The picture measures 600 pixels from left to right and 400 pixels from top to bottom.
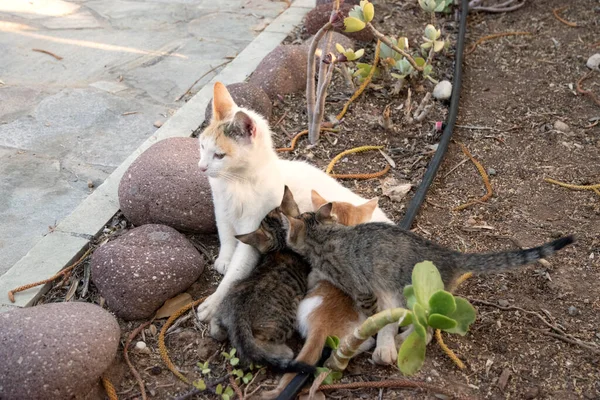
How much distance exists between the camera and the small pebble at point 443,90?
16.0 ft

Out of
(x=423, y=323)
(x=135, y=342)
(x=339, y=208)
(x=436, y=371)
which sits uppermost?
(x=423, y=323)

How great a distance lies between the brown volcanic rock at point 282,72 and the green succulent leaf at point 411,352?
3106mm

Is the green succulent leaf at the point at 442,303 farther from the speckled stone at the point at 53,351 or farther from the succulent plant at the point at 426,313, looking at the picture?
the speckled stone at the point at 53,351

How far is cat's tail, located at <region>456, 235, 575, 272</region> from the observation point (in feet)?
8.47

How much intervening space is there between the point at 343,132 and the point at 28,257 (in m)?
2.32

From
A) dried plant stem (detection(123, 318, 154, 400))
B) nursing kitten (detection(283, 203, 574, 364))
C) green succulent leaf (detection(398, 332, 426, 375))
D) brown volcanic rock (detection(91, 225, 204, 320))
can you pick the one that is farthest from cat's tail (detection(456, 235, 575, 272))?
dried plant stem (detection(123, 318, 154, 400))

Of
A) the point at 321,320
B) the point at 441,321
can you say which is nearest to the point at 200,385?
the point at 321,320

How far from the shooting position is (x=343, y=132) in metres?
4.64

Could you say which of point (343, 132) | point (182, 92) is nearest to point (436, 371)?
point (343, 132)

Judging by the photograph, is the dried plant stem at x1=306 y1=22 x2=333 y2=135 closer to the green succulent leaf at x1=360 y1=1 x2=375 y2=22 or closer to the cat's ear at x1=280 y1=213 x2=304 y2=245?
the green succulent leaf at x1=360 y1=1 x2=375 y2=22

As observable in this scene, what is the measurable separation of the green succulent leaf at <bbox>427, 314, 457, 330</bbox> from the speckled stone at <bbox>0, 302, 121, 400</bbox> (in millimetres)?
1476

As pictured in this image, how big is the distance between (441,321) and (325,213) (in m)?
1.12

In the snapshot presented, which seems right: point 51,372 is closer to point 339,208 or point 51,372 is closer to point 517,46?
point 339,208

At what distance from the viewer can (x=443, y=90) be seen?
4.91 m
